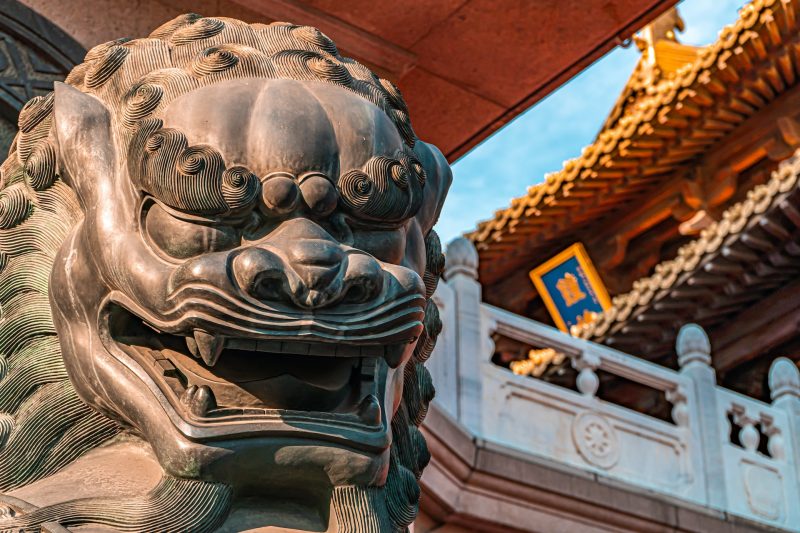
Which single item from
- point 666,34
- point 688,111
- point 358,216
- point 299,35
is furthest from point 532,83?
point 666,34

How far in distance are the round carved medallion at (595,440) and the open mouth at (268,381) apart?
5.12 m

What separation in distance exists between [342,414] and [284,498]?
0.14 metres

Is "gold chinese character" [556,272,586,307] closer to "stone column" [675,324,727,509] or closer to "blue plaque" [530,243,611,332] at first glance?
"blue plaque" [530,243,611,332]

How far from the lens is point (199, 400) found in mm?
1680

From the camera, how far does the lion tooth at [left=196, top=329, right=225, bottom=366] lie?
163 cm

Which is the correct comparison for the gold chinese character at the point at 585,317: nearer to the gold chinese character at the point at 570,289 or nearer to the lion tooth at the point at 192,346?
the gold chinese character at the point at 570,289

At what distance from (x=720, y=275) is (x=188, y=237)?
972cm

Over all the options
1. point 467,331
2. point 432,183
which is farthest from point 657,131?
point 432,183

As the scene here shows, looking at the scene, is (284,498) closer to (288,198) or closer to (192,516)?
(192,516)

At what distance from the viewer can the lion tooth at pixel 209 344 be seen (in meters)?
1.63

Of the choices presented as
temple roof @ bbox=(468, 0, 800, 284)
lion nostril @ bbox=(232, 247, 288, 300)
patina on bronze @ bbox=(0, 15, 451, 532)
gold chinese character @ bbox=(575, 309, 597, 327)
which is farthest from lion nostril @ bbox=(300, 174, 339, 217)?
gold chinese character @ bbox=(575, 309, 597, 327)

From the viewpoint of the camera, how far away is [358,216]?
173 centimetres

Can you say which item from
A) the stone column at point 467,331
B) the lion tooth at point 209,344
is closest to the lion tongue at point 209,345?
the lion tooth at point 209,344

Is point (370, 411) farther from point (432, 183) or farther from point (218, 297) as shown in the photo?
point (432, 183)
